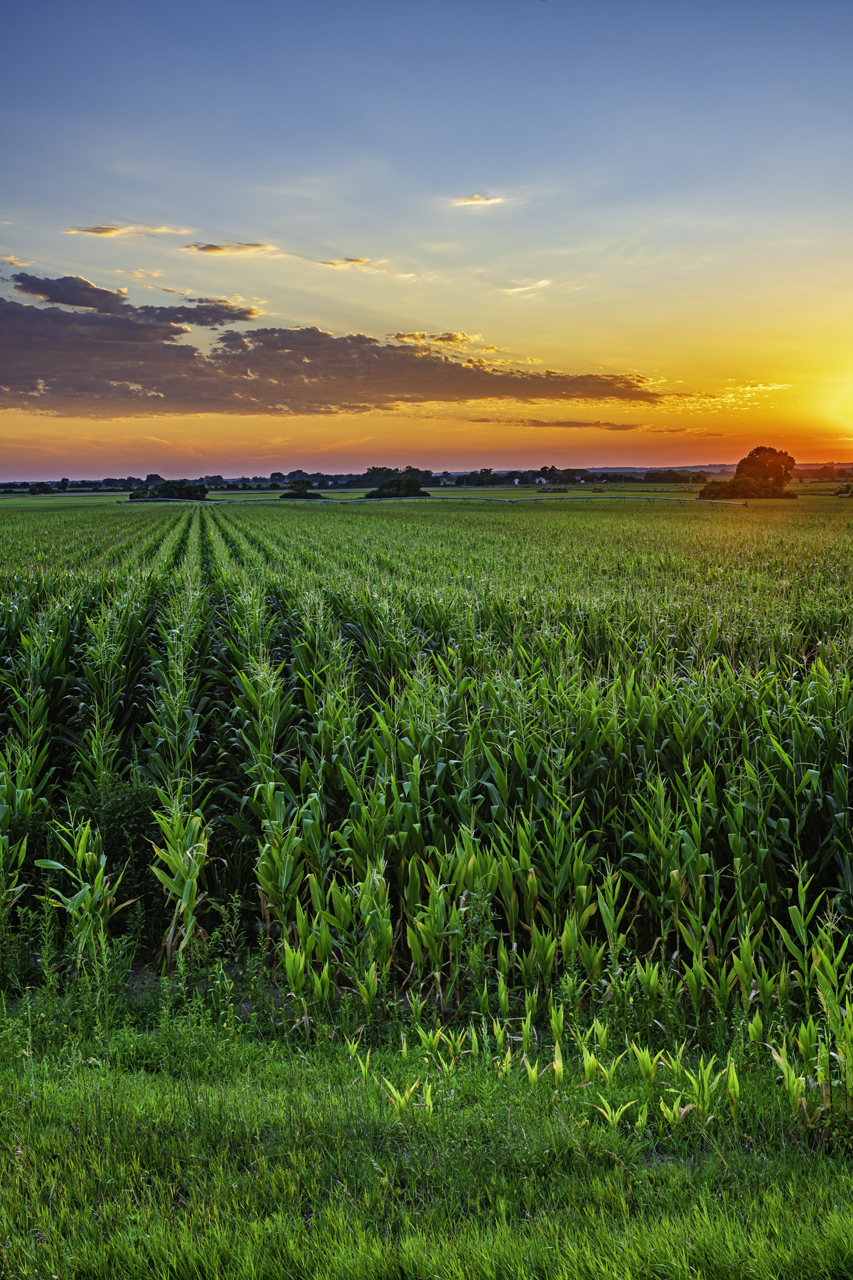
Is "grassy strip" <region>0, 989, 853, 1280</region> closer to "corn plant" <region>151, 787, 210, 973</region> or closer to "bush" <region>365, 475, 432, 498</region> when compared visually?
"corn plant" <region>151, 787, 210, 973</region>

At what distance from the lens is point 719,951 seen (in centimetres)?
446

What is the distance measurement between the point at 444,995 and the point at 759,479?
142m

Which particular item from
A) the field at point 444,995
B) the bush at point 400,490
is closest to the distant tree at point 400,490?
the bush at point 400,490

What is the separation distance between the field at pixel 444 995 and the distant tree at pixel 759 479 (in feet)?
405

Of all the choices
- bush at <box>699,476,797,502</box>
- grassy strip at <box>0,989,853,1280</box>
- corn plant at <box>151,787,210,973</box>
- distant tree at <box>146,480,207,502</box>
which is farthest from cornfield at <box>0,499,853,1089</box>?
distant tree at <box>146,480,207,502</box>

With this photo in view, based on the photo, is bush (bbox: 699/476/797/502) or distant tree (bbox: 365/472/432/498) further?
distant tree (bbox: 365/472/432/498)

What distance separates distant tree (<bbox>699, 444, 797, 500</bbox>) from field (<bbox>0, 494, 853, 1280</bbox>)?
12341 centimetres

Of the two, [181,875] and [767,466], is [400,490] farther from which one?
[181,875]

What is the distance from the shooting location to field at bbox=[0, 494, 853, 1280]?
2574 millimetres

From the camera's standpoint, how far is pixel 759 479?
128125 mm

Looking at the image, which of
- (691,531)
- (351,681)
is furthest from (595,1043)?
(691,531)

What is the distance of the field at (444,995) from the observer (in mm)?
2574

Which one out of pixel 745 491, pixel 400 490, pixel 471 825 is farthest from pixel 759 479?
pixel 471 825

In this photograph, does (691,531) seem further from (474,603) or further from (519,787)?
(519,787)
